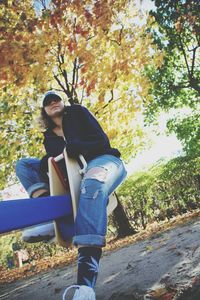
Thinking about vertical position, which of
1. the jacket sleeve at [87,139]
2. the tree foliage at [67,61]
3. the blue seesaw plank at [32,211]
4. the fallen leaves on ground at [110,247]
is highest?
the tree foliage at [67,61]

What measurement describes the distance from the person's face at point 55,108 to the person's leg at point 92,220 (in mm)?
660

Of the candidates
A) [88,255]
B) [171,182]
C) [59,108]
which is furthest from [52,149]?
[171,182]

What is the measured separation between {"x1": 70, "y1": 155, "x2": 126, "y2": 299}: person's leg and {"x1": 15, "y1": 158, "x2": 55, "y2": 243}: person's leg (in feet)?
1.20

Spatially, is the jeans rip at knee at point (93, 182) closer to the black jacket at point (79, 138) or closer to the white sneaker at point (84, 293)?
the black jacket at point (79, 138)

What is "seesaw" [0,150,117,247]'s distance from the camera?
4.12 feet

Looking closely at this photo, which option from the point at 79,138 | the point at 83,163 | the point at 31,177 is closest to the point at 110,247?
the point at 31,177

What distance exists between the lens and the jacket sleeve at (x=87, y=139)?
1.76 meters

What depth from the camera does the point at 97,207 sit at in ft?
4.98

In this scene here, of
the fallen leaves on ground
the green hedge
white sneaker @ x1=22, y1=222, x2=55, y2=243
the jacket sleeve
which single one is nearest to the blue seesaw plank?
white sneaker @ x1=22, y1=222, x2=55, y2=243

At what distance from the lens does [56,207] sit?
63.2 inches

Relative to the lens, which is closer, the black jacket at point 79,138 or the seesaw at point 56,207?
the seesaw at point 56,207

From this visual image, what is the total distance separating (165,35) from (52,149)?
13484mm

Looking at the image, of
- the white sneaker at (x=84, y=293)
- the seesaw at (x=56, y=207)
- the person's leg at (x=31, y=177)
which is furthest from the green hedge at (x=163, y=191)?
the white sneaker at (x=84, y=293)

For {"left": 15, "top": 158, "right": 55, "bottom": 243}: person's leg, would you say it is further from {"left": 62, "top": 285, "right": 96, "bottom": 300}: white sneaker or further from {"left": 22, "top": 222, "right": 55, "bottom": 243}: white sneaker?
{"left": 62, "top": 285, "right": 96, "bottom": 300}: white sneaker
